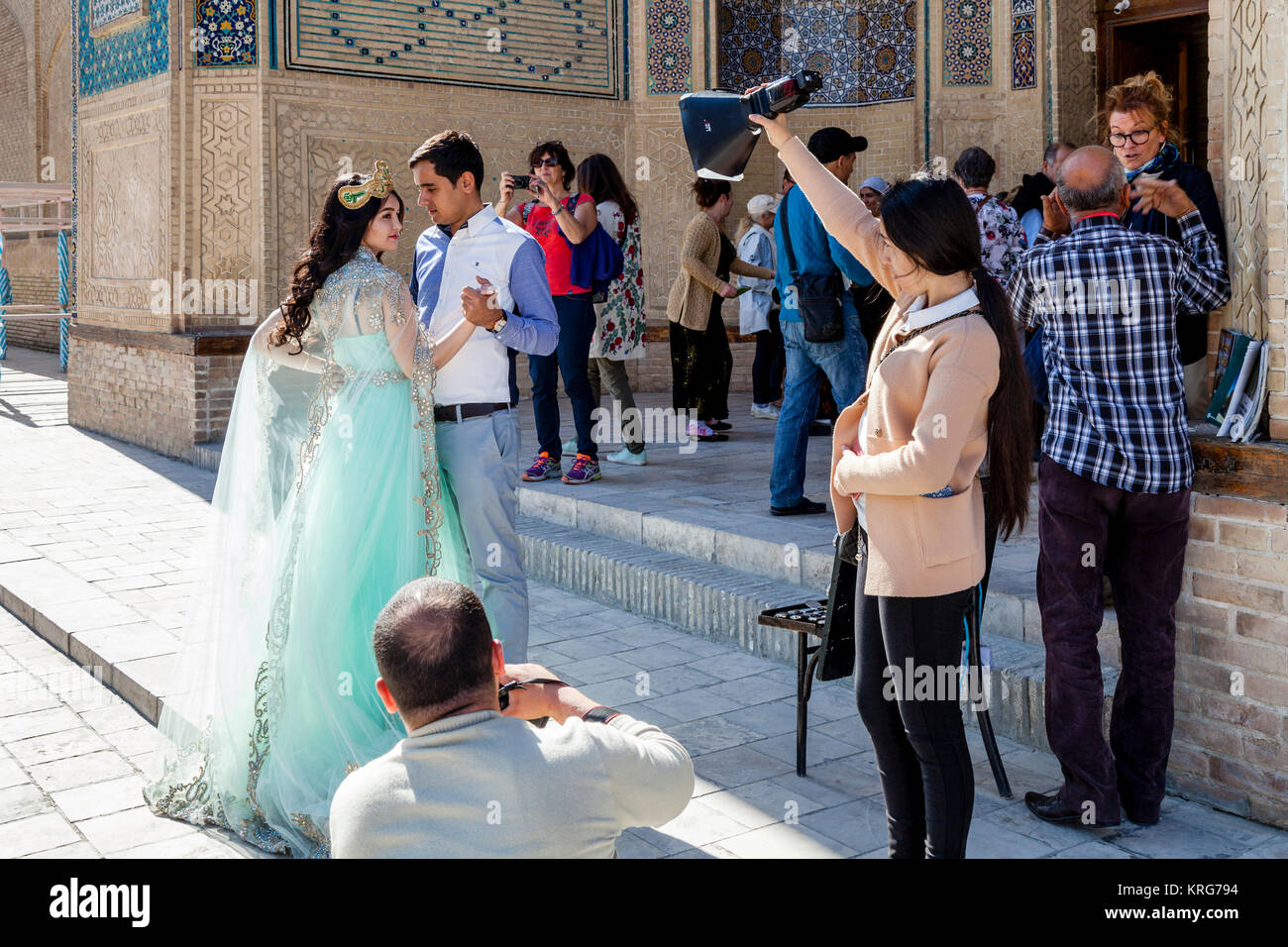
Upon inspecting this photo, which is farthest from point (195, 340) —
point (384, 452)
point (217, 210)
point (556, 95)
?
point (384, 452)

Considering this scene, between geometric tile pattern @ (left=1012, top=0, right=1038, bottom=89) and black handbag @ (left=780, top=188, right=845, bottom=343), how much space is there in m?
5.02

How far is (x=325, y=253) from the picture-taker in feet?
11.5

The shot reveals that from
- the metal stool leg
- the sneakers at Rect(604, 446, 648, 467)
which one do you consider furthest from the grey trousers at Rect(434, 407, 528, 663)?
the sneakers at Rect(604, 446, 648, 467)

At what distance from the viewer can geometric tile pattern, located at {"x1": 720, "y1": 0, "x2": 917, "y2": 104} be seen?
11.0m

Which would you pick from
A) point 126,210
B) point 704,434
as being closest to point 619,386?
point 704,434

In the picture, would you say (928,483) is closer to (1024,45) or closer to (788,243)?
(788,243)

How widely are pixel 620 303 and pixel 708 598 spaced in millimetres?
2404

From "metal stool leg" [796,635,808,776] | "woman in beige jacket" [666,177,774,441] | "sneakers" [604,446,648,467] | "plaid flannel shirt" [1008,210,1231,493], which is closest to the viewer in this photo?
"plaid flannel shirt" [1008,210,1231,493]

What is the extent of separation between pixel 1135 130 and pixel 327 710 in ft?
8.53

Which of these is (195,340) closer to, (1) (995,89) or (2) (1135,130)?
(1) (995,89)

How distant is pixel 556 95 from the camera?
34.6ft

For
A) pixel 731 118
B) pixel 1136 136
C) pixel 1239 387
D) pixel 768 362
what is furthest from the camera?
pixel 768 362

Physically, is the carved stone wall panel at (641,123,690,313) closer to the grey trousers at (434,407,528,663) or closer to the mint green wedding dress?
the grey trousers at (434,407,528,663)

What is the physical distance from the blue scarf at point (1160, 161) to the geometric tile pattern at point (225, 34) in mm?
7164
